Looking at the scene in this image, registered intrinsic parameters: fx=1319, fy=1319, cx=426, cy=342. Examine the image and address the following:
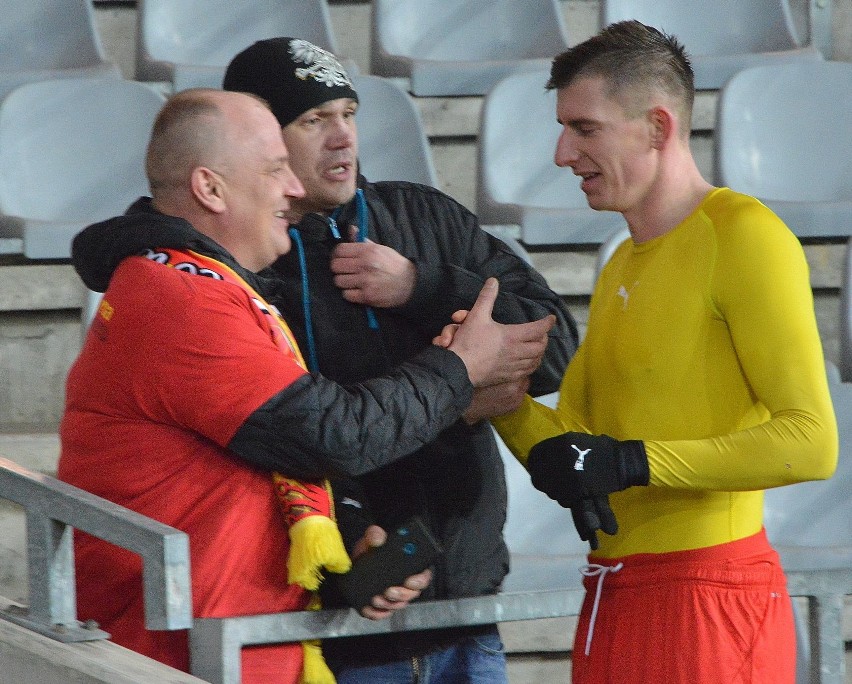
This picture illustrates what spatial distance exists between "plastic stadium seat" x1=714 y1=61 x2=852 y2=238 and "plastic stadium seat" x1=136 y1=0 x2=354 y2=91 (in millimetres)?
1227

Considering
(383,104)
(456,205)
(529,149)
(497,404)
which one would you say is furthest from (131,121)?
(497,404)

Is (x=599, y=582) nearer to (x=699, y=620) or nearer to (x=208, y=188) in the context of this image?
(x=699, y=620)

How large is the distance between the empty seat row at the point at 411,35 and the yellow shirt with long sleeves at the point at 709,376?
2.24 m

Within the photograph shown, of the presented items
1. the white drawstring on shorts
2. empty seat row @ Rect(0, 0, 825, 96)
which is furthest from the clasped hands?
empty seat row @ Rect(0, 0, 825, 96)

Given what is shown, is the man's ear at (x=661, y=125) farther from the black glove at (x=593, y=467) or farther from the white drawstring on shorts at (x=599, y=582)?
the white drawstring on shorts at (x=599, y=582)

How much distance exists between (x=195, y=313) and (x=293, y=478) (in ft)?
0.77

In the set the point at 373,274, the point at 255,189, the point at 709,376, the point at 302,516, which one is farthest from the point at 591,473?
the point at 255,189

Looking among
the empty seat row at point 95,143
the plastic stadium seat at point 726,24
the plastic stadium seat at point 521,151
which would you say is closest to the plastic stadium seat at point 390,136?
the empty seat row at point 95,143

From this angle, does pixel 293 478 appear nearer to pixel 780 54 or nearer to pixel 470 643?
pixel 470 643

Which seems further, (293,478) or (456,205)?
(456,205)

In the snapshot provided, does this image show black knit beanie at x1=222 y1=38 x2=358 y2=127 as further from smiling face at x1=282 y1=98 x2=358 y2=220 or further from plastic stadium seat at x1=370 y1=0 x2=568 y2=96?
plastic stadium seat at x1=370 y1=0 x2=568 y2=96

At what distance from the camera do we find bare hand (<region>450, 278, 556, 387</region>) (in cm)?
176

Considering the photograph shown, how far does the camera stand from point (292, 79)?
6.56ft

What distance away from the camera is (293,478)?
5.27 feet
